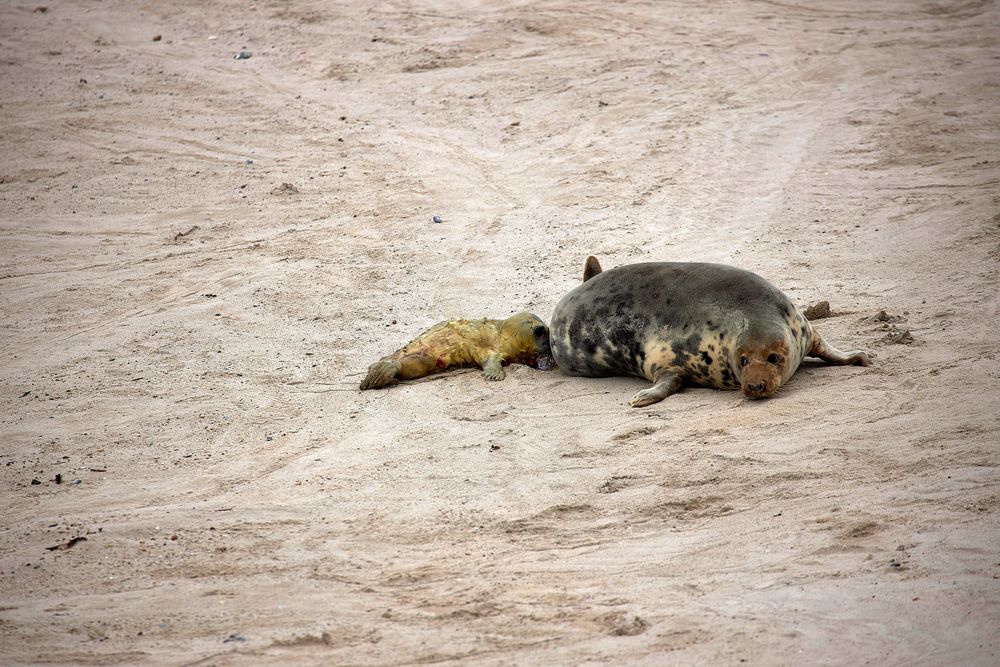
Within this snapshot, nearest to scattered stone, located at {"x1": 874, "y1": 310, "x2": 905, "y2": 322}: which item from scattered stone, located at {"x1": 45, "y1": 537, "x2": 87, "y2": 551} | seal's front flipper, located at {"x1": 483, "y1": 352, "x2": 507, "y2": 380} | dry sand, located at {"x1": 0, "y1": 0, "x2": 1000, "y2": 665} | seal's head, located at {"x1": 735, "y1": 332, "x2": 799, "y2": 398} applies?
dry sand, located at {"x1": 0, "y1": 0, "x2": 1000, "y2": 665}

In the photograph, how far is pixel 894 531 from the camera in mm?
4234

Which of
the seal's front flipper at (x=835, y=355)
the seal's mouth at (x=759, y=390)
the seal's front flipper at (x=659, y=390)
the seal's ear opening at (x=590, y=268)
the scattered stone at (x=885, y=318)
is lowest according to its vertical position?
the seal's front flipper at (x=659, y=390)

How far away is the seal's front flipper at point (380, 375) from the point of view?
22.5 feet

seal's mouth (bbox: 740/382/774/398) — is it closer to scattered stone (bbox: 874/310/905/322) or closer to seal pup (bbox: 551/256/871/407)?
seal pup (bbox: 551/256/871/407)

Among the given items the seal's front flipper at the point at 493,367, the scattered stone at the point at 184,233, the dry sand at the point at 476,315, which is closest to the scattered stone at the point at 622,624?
the dry sand at the point at 476,315

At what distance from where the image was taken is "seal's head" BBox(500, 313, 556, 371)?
7.16 metres

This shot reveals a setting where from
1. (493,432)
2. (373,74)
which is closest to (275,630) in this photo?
(493,432)

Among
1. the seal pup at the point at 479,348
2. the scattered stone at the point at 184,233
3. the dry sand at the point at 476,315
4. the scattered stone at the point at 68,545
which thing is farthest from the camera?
the scattered stone at the point at 184,233

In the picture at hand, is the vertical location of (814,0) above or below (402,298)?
above

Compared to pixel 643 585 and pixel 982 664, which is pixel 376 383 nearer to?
pixel 643 585

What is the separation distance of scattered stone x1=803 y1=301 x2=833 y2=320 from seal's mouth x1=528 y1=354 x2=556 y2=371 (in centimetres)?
175

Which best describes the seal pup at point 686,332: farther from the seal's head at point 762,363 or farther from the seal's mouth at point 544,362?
the seal's mouth at point 544,362

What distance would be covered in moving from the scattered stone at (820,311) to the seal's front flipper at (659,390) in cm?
139

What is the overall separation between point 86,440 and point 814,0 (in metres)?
11.1
